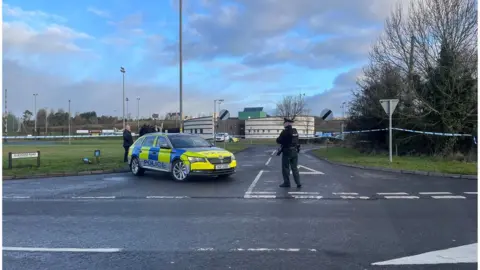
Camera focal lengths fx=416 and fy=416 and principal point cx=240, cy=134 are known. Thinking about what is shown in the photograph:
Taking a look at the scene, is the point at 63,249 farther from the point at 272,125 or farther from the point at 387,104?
the point at 272,125

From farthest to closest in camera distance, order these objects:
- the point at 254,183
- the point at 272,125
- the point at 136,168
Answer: the point at 272,125 < the point at 136,168 < the point at 254,183

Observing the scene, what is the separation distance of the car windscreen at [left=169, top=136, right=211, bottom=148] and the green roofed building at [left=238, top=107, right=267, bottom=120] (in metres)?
83.8

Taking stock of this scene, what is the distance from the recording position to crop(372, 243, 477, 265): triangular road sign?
4629 mm

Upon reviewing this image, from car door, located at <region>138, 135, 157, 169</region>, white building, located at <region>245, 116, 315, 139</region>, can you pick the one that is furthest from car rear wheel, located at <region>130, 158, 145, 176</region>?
white building, located at <region>245, 116, 315, 139</region>

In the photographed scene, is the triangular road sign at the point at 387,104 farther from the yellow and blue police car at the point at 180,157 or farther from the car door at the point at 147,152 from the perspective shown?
the car door at the point at 147,152

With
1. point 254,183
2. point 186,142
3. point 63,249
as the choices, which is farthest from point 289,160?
point 63,249

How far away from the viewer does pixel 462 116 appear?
1964 cm

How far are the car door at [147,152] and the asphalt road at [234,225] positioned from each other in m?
2.29

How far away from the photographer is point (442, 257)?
4.79 metres

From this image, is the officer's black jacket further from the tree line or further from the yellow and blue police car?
the tree line

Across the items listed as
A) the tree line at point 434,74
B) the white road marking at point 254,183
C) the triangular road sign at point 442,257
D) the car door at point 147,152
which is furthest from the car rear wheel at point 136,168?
the tree line at point 434,74

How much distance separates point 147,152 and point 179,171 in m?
1.97

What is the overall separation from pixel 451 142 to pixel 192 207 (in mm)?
16191

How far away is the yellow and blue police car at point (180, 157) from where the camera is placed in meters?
11.9
